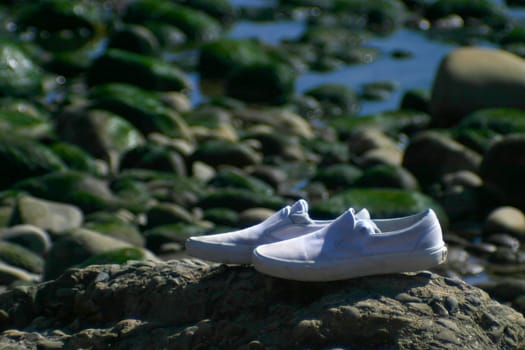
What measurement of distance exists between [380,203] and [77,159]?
340 cm

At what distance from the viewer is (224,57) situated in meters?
18.0

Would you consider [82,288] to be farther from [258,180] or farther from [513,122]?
[513,122]

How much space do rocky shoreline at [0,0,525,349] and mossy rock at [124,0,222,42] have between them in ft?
0.18

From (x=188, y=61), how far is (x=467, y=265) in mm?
10426

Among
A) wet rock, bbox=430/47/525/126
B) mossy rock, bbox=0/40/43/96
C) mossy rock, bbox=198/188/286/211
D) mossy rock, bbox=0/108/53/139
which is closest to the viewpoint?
mossy rock, bbox=198/188/286/211

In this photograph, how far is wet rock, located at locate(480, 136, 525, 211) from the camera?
433 inches

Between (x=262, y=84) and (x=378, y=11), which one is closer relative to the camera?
(x=262, y=84)

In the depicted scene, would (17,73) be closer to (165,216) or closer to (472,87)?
(472,87)

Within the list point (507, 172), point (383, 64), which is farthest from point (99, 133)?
point (383, 64)

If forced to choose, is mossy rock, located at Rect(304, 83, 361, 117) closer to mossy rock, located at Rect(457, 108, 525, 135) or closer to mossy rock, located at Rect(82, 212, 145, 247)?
mossy rock, located at Rect(457, 108, 525, 135)

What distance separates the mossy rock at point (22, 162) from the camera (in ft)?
36.1

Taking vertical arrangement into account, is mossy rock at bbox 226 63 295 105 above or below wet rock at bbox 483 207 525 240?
below

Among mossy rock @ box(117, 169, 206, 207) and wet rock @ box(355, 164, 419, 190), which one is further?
wet rock @ box(355, 164, 419, 190)

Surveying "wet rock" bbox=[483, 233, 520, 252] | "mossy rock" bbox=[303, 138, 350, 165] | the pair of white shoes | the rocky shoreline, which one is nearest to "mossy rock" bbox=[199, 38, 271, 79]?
the rocky shoreline
